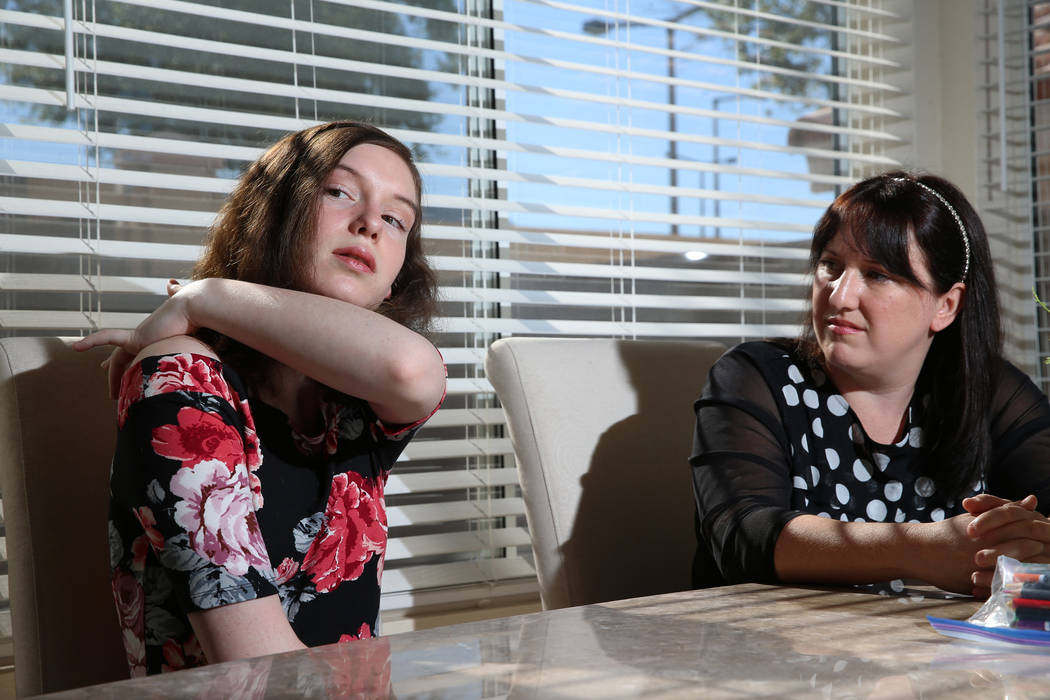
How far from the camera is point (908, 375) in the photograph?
5.12 ft

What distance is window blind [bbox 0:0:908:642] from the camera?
1.61m

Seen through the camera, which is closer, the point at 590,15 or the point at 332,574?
the point at 332,574

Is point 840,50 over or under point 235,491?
over

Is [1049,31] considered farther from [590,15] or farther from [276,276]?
[276,276]

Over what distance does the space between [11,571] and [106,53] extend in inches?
35.4

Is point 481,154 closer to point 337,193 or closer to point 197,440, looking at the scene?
point 337,193

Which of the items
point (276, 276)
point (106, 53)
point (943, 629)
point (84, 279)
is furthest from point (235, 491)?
point (106, 53)

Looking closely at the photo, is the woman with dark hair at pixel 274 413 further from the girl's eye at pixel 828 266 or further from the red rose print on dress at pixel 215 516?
the girl's eye at pixel 828 266

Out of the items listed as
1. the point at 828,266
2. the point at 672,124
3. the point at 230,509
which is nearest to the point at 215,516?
the point at 230,509

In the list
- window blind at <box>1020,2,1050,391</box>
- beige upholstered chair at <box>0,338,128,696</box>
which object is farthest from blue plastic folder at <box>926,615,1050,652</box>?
window blind at <box>1020,2,1050,391</box>

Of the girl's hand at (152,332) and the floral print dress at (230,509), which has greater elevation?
the girl's hand at (152,332)

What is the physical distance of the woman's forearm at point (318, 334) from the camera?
108cm

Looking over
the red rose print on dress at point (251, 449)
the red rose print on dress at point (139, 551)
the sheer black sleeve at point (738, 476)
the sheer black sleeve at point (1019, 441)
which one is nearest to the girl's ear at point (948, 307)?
the sheer black sleeve at point (1019, 441)

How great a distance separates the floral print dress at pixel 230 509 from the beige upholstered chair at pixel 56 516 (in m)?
0.11
